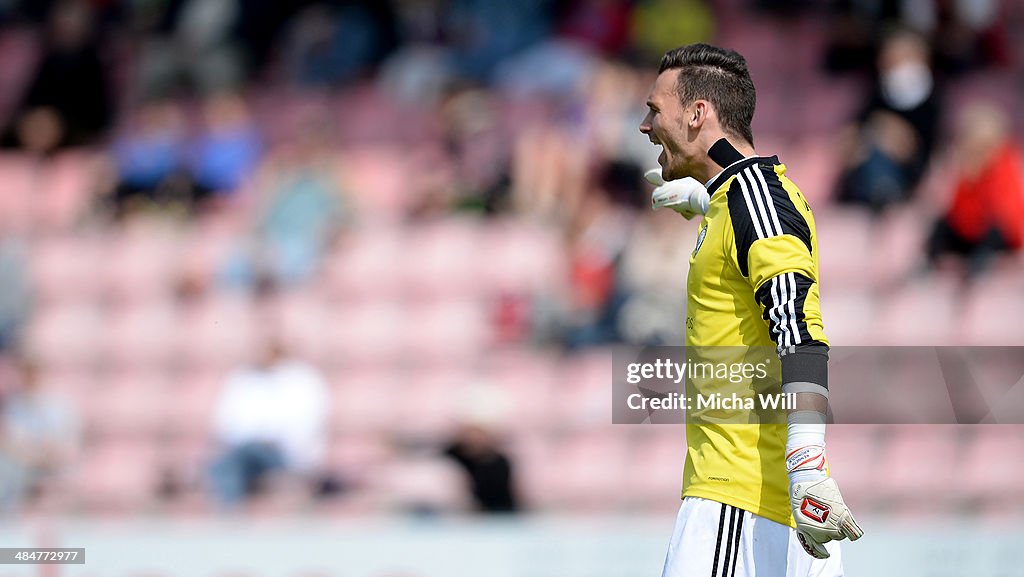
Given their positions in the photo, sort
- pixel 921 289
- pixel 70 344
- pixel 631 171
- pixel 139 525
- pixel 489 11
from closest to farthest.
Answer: pixel 139 525 < pixel 921 289 < pixel 631 171 < pixel 70 344 < pixel 489 11

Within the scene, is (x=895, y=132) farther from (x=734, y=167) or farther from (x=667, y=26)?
(x=734, y=167)

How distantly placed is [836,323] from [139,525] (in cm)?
467

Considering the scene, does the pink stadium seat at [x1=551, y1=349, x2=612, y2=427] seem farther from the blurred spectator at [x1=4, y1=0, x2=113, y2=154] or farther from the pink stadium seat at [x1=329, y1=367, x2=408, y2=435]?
the blurred spectator at [x1=4, y1=0, x2=113, y2=154]

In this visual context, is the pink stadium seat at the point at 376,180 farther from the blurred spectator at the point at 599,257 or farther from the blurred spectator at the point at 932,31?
the blurred spectator at the point at 932,31

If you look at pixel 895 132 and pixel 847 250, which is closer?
pixel 895 132

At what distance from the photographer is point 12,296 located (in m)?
10.5

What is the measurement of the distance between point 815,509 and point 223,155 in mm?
9011

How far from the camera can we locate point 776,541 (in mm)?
3252

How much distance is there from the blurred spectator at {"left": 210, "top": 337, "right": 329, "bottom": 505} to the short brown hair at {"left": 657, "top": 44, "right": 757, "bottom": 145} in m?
6.10

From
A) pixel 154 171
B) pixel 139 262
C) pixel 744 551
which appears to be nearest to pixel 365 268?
pixel 139 262

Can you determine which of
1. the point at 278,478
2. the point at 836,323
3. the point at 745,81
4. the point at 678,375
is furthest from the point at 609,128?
the point at 745,81

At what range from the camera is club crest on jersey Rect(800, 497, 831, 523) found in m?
2.91

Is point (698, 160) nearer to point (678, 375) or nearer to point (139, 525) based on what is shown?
point (678, 375)

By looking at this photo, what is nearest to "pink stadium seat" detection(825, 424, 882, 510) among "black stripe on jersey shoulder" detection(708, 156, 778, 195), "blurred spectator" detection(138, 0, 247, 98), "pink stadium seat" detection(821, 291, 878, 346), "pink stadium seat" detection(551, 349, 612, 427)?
"pink stadium seat" detection(821, 291, 878, 346)
